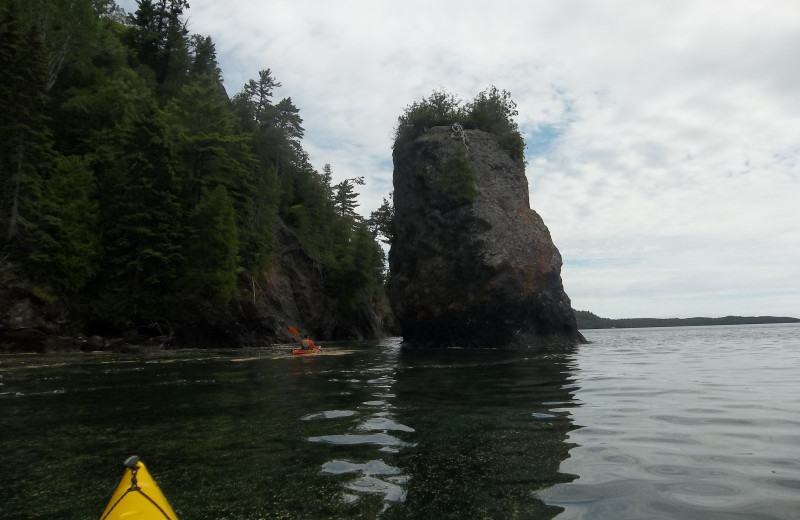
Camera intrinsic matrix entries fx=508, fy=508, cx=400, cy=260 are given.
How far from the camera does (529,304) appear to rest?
3425 cm

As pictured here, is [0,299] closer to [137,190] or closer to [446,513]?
[137,190]

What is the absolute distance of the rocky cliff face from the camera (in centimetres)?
3453

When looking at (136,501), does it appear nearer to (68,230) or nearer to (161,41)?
(68,230)

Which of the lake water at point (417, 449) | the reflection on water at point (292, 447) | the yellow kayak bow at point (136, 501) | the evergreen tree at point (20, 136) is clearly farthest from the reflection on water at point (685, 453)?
the evergreen tree at point (20, 136)

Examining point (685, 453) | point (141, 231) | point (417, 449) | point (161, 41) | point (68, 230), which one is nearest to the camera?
point (685, 453)

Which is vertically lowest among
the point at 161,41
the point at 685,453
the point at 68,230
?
the point at 685,453

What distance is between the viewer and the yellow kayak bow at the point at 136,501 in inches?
119

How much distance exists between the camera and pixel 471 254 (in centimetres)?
3606

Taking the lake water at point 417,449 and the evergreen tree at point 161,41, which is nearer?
the lake water at point 417,449

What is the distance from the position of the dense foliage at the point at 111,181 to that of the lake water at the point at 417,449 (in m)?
21.1

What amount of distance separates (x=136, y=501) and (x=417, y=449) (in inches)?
141

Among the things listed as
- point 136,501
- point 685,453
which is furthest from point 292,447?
point 685,453

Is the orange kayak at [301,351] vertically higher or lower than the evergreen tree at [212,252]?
lower

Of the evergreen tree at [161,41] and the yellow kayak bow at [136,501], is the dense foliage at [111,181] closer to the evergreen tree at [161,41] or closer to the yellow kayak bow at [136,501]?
the evergreen tree at [161,41]
